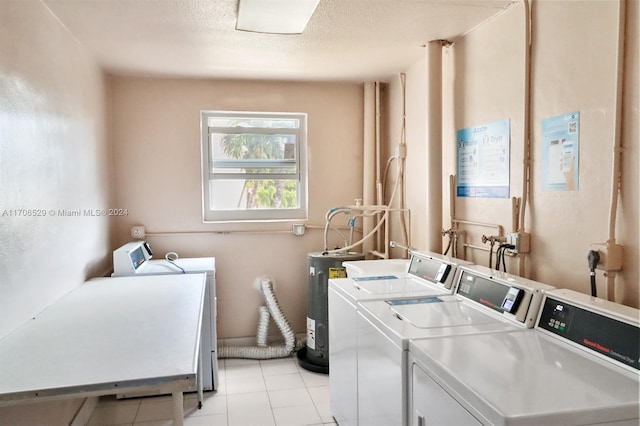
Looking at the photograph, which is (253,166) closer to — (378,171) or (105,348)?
(378,171)

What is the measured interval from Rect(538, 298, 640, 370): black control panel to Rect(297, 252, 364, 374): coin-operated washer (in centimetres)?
184

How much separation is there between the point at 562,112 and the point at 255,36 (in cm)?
170

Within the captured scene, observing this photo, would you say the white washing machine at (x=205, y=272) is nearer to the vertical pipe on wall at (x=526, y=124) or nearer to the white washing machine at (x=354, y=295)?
the white washing machine at (x=354, y=295)

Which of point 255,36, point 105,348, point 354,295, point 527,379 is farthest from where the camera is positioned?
point 255,36

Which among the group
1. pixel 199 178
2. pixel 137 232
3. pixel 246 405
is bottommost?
pixel 246 405

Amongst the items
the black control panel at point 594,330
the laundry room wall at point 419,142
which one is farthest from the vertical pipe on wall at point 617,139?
the laundry room wall at point 419,142

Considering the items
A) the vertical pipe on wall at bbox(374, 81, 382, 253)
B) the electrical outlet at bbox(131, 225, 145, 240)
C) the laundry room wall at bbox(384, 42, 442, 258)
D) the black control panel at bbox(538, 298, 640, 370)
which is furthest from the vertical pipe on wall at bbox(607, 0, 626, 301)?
the electrical outlet at bbox(131, 225, 145, 240)

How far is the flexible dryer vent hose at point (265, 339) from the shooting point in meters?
3.55

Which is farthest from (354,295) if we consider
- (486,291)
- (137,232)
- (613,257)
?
(137,232)

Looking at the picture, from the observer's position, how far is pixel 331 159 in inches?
150

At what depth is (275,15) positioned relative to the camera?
2.24 metres

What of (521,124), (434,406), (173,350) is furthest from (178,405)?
(521,124)

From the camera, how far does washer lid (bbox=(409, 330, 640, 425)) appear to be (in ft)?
3.48

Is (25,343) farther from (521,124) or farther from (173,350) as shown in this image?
(521,124)
